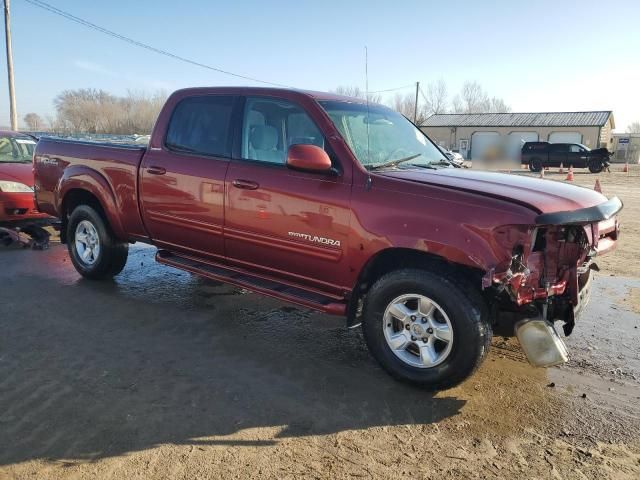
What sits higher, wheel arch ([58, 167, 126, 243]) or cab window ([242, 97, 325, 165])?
cab window ([242, 97, 325, 165])

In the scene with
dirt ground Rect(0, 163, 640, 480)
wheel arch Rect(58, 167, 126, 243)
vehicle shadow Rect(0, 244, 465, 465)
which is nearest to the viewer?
dirt ground Rect(0, 163, 640, 480)

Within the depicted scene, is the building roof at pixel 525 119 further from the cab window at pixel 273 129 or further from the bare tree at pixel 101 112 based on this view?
the cab window at pixel 273 129

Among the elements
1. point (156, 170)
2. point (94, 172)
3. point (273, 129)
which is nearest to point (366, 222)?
point (273, 129)

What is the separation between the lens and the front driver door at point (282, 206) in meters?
3.67

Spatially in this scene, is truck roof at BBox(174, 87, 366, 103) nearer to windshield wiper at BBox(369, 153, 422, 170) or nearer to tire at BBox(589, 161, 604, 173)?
windshield wiper at BBox(369, 153, 422, 170)

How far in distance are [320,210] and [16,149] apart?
7283mm

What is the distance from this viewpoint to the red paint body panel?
122 inches

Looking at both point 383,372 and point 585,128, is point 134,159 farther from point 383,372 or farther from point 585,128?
point 585,128

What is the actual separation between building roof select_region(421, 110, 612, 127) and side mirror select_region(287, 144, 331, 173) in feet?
163

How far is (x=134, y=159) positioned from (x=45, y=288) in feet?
5.91

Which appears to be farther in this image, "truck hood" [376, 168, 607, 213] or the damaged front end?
"truck hood" [376, 168, 607, 213]

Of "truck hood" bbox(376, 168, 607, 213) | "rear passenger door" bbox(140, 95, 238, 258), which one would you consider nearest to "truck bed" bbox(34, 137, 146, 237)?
"rear passenger door" bbox(140, 95, 238, 258)

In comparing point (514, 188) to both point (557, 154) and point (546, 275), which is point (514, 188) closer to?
point (546, 275)

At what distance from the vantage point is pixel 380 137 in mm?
4207
